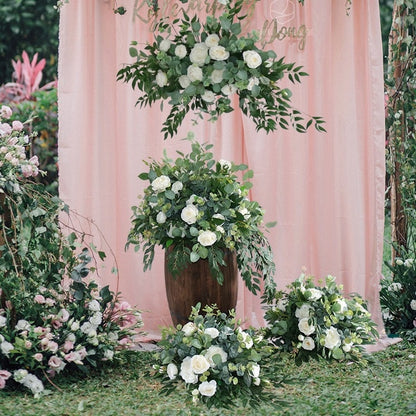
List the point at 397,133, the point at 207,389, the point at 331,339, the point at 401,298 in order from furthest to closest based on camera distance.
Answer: the point at 397,133
the point at 401,298
the point at 331,339
the point at 207,389

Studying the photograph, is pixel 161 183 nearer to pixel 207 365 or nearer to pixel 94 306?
pixel 94 306

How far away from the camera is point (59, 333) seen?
9.02ft

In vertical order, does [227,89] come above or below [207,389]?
above

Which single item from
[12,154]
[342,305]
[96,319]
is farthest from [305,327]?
[12,154]

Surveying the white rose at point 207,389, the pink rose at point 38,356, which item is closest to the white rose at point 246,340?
the white rose at point 207,389

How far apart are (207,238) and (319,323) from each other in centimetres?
59

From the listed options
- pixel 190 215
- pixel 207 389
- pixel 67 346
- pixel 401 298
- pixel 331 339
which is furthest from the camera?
pixel 401 298

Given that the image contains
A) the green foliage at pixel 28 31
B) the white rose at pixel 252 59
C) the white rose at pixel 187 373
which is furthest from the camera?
the green foliage at pixel 28 31

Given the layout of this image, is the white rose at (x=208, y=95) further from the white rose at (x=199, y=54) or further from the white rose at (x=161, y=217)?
the white rose at (x=161, y=217)

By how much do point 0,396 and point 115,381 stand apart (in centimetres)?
43

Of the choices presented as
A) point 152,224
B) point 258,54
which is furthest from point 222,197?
point 258,54

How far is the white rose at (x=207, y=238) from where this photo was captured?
276cm

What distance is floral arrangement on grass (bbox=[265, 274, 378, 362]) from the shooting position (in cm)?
292

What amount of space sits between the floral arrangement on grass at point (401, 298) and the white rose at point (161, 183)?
4.10ft
